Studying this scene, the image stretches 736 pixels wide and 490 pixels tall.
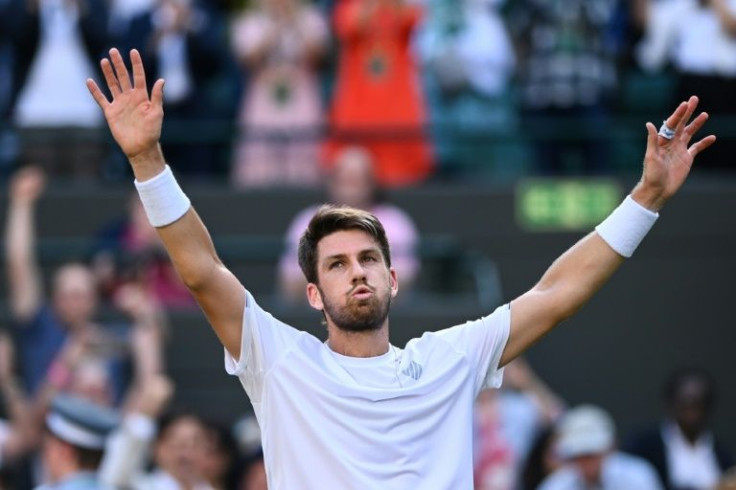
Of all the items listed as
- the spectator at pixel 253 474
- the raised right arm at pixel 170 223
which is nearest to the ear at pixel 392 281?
the raised right arm at pixel 170 223

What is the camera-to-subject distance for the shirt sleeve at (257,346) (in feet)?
19.3

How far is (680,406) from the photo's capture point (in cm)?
1154

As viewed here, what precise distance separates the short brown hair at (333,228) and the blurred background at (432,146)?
236 inches

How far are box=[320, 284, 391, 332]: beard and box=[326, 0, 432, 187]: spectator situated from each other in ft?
22.6

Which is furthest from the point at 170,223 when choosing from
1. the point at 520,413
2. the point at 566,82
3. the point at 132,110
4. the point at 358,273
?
the point at 566,82

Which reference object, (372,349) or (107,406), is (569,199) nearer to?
(107,406)

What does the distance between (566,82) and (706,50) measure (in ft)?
3.31

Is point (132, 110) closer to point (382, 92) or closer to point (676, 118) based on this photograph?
point (676, 118)

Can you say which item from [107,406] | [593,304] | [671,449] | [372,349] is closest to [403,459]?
[372,349]

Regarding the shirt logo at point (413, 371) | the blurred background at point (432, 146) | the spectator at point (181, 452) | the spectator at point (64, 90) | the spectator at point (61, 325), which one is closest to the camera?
the shirt logo at point (413, 371)

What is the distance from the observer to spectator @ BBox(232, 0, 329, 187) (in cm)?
1273

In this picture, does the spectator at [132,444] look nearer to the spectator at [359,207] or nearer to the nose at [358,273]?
the spectator at [359,207]

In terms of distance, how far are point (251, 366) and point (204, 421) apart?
414cm

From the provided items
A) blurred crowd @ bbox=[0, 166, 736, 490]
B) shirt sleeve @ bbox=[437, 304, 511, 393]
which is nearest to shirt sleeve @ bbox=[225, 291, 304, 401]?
shirt sleeve @ bbox=[437, 304, 511, 393]
